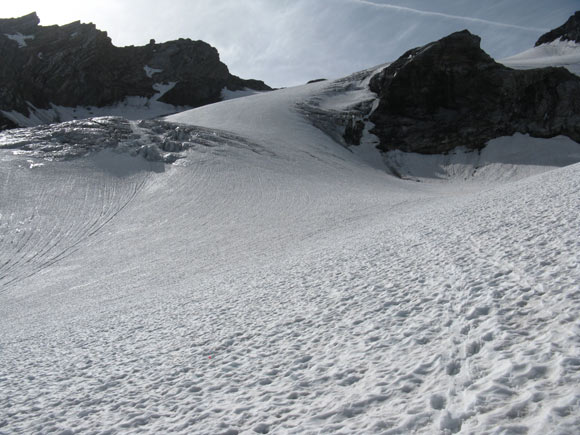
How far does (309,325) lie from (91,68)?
143 metres

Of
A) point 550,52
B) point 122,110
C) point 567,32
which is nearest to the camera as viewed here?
point 122,110

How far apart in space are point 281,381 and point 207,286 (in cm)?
986

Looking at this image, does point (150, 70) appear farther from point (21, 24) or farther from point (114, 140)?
point (114, 140)

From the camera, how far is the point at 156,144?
52.3 m

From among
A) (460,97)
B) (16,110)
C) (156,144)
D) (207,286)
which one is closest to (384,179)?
(156,144)

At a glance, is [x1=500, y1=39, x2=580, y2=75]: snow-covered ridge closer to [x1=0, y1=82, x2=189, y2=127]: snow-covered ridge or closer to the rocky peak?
[x1=0, y1=82, x2=189, y2=127]: snow-covered ridge

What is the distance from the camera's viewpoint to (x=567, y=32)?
5236 inches

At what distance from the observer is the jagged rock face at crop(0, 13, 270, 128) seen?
123 m

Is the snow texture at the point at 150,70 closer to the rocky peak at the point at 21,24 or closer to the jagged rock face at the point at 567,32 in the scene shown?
the rocky peak at the point at 21,24

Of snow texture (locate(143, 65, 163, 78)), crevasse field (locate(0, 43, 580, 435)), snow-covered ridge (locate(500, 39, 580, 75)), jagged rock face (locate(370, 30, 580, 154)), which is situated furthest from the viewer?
snow texture (locate(143, 65, 163, 78))

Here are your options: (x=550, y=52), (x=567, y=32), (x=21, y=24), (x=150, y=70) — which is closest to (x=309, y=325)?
(x=150, y=70)

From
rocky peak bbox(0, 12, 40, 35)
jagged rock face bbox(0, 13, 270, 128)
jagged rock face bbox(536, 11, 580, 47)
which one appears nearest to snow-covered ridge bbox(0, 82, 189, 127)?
jagged rock face bbox(0, 13, 270, 128)

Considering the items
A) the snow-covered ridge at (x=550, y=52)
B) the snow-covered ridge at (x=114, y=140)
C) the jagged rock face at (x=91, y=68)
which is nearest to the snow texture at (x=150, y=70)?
the jagged rock face at (x=91, y=68)

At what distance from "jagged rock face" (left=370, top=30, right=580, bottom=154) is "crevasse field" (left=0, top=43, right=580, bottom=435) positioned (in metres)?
48.0
